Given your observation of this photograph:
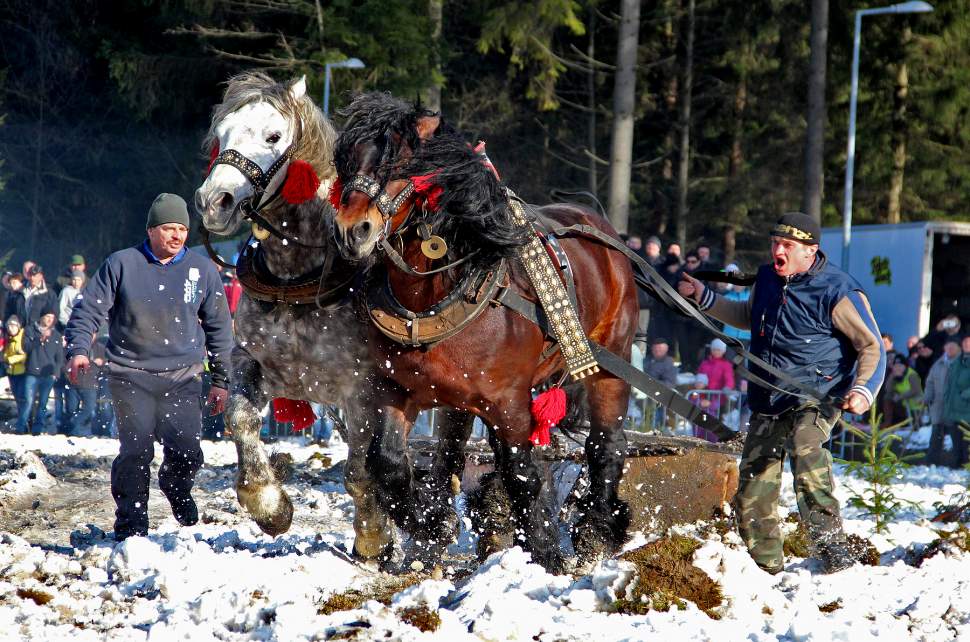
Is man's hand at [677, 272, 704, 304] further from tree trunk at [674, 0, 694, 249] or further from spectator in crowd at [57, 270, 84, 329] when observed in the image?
tree trunk at [674, 0, 694, 249]

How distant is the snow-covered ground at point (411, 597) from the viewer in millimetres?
4148

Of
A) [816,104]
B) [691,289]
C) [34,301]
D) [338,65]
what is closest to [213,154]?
[691,289]

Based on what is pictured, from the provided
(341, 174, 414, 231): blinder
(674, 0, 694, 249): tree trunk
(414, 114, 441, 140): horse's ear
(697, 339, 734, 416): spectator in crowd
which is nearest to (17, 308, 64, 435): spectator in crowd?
(697, 339, 734, 416): spectator in crowd

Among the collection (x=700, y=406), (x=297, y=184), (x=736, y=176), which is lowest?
(x=700, y=406)

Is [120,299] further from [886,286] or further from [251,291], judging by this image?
[886,286]

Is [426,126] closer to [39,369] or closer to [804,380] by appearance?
[804,380]

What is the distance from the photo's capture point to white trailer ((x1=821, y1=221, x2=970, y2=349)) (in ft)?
48.8

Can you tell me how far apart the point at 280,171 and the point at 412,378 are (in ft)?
3.80

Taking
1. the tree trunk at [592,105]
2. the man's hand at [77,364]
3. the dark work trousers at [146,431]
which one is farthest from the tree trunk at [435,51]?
the man's hand at [77,364]

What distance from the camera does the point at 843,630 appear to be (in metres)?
4.03

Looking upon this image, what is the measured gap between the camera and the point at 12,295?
1320 centimetres

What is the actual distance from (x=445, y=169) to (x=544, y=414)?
119 cm

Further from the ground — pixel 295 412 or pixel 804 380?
pixel 804 380

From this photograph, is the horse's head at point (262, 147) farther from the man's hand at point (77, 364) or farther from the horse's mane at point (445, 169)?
the man's hand at point (77, 364)
